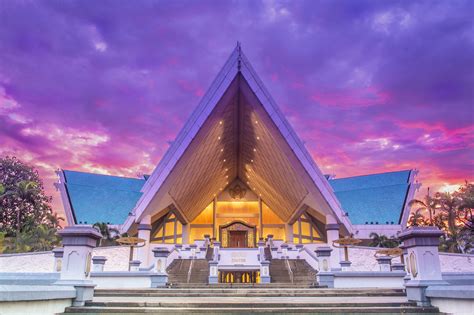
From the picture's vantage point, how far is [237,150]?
3444 centimetres

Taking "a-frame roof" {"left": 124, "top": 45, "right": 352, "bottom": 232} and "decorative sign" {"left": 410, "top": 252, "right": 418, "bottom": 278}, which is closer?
"decorative sign" {"left": 410, "top": 252, "right": 418, "bottom": 278}

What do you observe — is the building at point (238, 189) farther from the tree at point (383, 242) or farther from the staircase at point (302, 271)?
the staircase at point (302, 271)

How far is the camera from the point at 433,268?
7.44 metres

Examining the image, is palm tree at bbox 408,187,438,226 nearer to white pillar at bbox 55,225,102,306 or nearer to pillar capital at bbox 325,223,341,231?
pillar capital at bbox 325,223,341,231

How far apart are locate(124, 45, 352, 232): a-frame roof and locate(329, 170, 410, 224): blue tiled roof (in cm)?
822

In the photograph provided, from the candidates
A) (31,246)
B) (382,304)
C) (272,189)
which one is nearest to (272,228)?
(272,189)

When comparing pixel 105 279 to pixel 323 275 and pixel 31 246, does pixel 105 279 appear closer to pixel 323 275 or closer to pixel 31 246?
pixel 323 275

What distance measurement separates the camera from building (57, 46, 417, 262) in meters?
22.6

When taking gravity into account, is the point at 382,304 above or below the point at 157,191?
below

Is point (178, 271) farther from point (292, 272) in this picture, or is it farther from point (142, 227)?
point (292, 272)

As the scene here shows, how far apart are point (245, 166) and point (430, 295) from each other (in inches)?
1214

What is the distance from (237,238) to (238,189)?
238 inches

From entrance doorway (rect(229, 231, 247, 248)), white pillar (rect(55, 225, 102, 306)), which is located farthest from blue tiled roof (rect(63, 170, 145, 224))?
white pillar (rect(55, 225, 102, 306))

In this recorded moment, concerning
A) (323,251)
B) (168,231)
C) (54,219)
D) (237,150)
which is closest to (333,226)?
(323,251)
